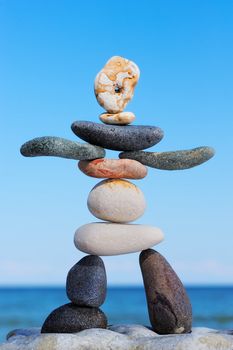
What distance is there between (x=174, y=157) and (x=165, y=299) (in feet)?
5.30

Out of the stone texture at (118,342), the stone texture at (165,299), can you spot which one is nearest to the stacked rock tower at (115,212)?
the stone texture at (165,299)

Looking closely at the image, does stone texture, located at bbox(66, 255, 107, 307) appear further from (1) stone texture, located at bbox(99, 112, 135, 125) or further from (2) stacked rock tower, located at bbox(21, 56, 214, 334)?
(1) stone texture, located at bbox(99, 112, 135, 125)

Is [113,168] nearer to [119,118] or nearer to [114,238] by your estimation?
[119,118]

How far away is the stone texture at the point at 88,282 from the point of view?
732 cm

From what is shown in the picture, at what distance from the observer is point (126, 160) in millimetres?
7508

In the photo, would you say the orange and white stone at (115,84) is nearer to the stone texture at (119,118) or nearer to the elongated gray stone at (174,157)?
the stone texture at (119,118)

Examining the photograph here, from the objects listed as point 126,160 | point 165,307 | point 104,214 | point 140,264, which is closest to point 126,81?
point 126,160

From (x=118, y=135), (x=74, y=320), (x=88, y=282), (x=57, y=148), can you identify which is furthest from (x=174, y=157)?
(x=74, y=320)

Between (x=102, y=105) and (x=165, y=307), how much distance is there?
7.96 ft

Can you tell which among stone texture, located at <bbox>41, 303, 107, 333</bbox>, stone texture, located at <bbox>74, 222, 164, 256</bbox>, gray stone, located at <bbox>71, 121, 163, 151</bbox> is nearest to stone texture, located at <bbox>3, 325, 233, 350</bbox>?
stone texture, located at <bbox>41, 303, 107, 333</bbox>

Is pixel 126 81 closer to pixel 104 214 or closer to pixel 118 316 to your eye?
pixel 104 214

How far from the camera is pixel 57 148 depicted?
7.17 meters

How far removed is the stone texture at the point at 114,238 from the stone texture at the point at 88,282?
5.3 inches

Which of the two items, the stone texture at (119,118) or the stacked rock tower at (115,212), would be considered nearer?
the stacked rock tower at (115,212)
